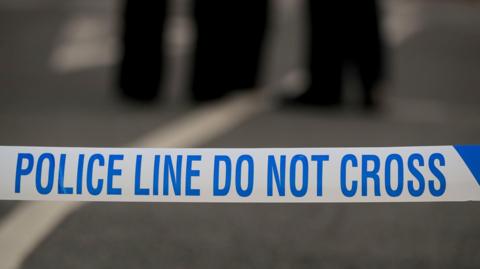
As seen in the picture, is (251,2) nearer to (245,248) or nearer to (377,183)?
(245,248)

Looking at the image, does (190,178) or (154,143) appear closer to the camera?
(190,178)

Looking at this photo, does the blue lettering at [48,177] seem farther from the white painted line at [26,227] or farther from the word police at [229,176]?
the white painted line at [26,227]

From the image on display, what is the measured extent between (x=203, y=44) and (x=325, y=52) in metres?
0.74

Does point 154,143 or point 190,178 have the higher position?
point 154,143

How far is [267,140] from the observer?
3.38 m

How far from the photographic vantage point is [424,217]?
2273 millimetres

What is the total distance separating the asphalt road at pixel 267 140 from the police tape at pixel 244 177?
381mm

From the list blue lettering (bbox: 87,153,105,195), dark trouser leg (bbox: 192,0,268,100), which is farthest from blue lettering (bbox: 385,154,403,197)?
dark trouser leg (bbox: 192,0,268,100)

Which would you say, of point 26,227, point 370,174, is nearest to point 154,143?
point 26,227

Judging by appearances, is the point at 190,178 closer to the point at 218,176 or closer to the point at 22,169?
the point at 218,176

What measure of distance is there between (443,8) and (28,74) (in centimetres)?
570

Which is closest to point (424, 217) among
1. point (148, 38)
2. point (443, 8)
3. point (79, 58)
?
point (148, 38)

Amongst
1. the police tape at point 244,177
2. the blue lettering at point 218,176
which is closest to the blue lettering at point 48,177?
the police tape at point 244,177

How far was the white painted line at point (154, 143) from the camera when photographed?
6.37 ft
